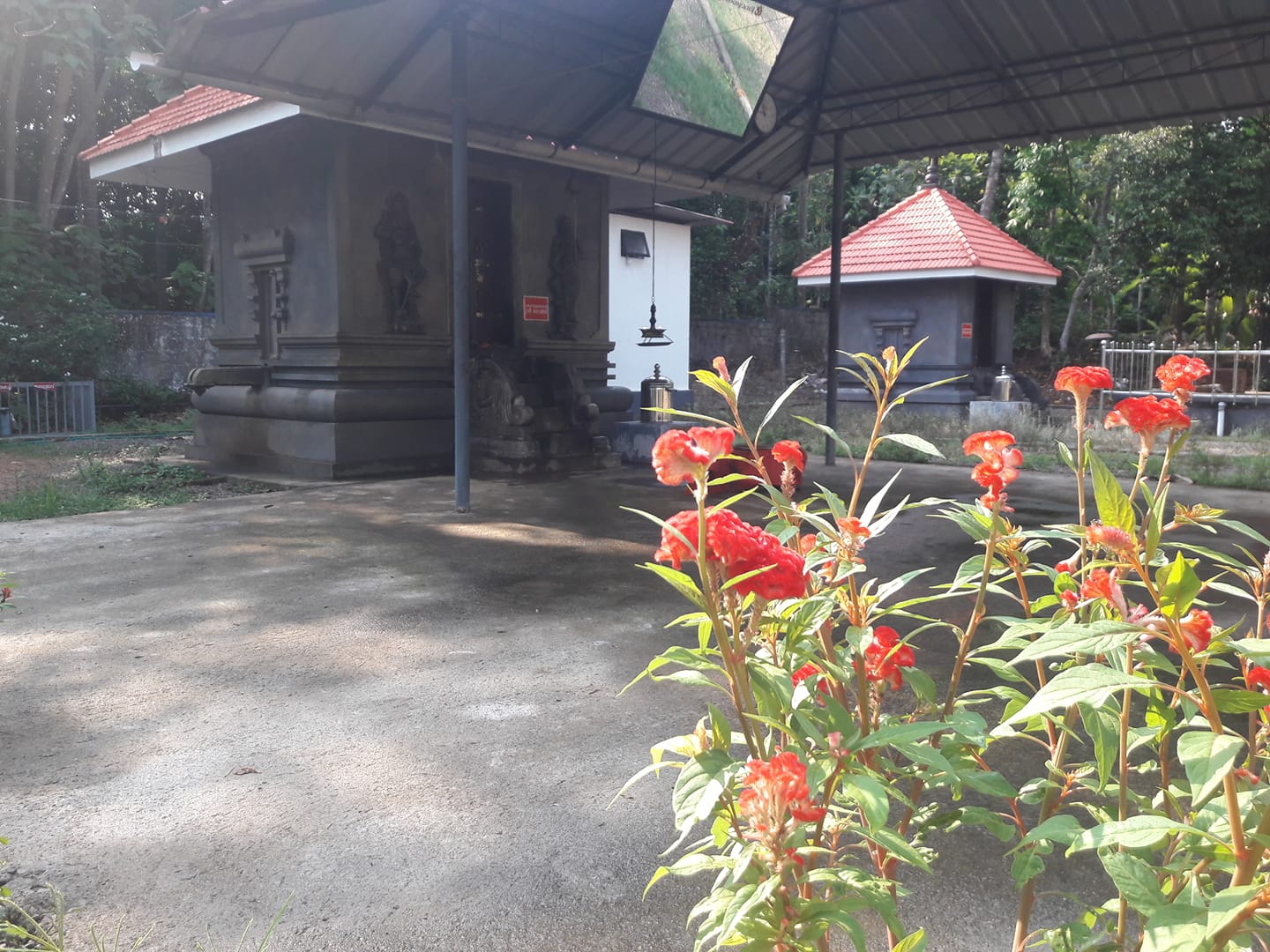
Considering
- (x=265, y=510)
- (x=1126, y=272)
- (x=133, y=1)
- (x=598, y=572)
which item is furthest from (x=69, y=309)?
(x=1126, y=272)

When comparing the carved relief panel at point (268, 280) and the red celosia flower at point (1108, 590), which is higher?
the carved relief panel at point (268, 280)

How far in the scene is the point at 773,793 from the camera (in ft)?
3.73

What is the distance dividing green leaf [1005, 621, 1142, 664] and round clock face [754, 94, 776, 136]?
9.73m

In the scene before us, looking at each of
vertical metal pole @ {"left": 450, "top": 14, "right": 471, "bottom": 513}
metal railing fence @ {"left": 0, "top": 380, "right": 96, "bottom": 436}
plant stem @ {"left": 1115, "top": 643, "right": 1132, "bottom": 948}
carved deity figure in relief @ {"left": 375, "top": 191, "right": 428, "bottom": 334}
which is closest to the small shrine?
carved deity figure in relief @ {"left": 375, "top": 191, "right": 428, "bottom": 334}

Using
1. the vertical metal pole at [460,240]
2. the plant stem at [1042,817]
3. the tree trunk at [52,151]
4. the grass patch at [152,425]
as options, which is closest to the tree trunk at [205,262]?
the tree trunk at [52,151]

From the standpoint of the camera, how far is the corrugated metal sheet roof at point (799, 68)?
7609 millimetres

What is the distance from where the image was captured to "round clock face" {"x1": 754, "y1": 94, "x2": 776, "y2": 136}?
1022cm

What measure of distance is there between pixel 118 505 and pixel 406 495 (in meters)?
2.33

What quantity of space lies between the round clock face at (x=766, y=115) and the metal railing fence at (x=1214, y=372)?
877 cm

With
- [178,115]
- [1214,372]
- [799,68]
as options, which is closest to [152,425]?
[178,115]

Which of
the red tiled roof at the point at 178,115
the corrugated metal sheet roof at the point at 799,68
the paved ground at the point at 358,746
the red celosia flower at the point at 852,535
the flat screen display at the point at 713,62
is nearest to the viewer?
the red celosia flower at the point at 852,535

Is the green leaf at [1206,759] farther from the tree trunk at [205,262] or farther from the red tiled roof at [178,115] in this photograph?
the tree trunk at [205,262]

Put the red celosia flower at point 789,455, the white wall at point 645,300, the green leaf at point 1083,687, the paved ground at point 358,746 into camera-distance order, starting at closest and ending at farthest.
A: the green leaf at point 1083,687
the red celosia flower at point 789,455
the paved ground at point 358,746
the white wall at point 645,300

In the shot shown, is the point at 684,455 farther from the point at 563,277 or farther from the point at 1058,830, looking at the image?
the point at 563,277
